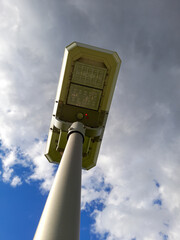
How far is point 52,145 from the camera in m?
9.78

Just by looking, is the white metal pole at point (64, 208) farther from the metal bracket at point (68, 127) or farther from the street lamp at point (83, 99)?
the metal bracket at point (68, 127)

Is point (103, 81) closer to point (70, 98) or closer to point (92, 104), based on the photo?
point (92, 104)

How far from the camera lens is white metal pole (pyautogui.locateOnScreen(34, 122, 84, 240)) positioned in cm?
266

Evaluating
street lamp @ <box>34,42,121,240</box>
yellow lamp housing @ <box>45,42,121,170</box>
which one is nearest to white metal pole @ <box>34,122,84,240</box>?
street lamp @ <box>34,42,121,240</box>

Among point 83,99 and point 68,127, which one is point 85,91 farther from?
point 68,127

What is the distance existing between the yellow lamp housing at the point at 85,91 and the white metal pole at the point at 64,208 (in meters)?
4.19

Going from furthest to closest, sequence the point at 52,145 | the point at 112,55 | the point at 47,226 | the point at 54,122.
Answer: the point at 52,145 → the point at 54,122 → the point at 112,55 → the point at 47,226

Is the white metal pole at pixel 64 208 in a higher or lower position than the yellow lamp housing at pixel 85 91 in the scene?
lower

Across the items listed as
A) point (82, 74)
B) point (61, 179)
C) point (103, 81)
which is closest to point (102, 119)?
point (103, 81)

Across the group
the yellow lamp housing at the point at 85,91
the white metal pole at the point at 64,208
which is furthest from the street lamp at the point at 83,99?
the white metal pole at the point at 64,208

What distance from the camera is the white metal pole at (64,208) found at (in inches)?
105

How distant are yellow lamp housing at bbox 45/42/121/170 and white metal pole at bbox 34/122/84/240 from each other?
165 inches

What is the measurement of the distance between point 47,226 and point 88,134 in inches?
232

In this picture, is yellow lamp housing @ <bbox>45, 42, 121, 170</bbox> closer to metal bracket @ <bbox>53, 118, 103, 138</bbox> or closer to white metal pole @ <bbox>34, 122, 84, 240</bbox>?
metal bracket @ <bbox>53, 118, 103, 138</bbox>
